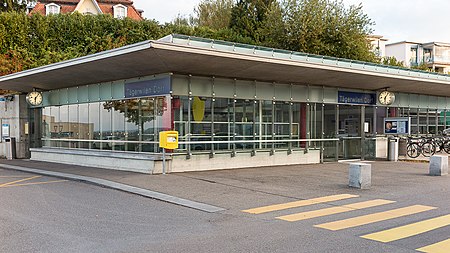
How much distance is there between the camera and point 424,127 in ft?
86.7

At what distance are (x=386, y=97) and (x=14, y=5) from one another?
3616 centimetres

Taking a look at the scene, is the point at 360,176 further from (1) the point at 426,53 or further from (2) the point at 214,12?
(1) the point at 426,53

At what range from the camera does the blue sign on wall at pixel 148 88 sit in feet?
51.9

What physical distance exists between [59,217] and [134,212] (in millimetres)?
1423

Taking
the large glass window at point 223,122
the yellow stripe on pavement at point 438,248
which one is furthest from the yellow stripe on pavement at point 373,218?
the large glass window at point 223,122

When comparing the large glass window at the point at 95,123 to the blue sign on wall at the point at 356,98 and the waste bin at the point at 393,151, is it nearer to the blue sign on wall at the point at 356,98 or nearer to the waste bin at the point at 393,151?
the blue sign on wall at the point at 356,98

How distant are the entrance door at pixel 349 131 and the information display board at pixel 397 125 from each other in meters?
1.27

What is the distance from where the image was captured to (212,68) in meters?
15.7

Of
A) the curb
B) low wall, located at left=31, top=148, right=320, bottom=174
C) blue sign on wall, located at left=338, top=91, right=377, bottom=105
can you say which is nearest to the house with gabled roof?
low wall, located at left=31, top=148, right=320, bottom=174

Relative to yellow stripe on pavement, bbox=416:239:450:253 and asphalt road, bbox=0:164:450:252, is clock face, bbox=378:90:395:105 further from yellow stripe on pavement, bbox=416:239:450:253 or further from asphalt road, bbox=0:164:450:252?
yellow stripe on pavement, bbox=416:239:450:253

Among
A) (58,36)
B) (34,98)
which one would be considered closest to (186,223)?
(34,98)

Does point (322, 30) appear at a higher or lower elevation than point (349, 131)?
higher

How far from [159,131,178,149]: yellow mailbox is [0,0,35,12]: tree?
33840 millimetres

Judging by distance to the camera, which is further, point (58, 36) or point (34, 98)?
point (58, 36)
